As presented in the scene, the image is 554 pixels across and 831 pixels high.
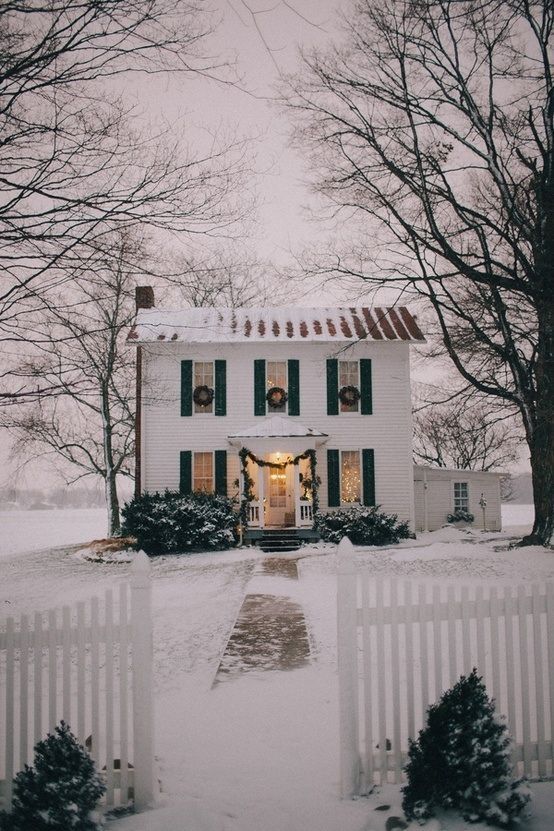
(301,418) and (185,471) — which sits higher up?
(301,418)

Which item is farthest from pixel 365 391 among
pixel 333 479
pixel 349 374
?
pixel 333 479

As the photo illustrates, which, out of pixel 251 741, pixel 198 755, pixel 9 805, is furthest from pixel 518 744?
pixel 9 805

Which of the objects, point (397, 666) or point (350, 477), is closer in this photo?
point (397, 666)

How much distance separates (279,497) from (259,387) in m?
4.19

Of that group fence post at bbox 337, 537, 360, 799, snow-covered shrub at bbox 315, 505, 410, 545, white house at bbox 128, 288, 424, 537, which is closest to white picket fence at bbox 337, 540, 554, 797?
fence post at bbox 337, 537, 360, 799

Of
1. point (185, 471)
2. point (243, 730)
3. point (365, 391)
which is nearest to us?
point (243, 730)

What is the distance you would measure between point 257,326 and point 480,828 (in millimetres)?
18978

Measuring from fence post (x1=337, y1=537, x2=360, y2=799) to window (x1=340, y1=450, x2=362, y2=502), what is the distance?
16.7m

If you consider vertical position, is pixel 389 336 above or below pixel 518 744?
above

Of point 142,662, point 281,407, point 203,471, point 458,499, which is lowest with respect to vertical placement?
point 458,499

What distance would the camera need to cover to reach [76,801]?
3.29 metres

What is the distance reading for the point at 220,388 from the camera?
20.5 metres

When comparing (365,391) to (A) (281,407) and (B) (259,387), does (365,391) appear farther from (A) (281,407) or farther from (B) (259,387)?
(B) (259,387)

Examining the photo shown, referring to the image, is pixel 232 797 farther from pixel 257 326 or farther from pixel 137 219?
pixel 257 326
